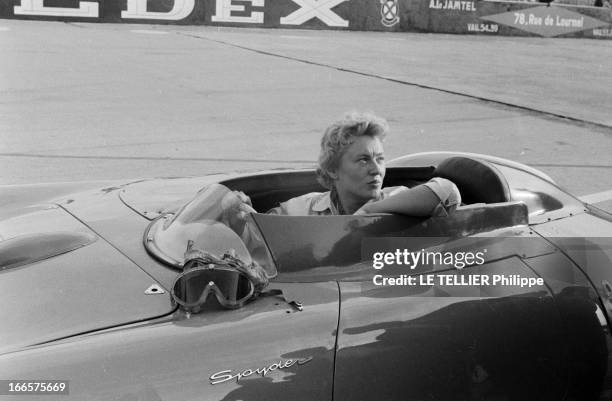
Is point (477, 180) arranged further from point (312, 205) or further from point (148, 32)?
point (148, 32)

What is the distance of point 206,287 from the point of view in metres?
2.61

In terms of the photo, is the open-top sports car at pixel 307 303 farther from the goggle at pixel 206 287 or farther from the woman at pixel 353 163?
the woman at pixel 353 163

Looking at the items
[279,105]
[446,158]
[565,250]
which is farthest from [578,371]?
[279,105]

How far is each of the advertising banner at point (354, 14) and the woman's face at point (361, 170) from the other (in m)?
16.7

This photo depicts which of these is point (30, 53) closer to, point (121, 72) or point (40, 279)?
point (121, 72)

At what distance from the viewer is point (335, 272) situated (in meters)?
2.89

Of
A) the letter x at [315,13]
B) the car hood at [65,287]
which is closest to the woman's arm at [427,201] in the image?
the car hood at [65,287]

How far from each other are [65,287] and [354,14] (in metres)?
20.2

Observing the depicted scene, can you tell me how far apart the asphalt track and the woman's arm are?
4.17m

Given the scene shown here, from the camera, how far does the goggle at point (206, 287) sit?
2.60 m

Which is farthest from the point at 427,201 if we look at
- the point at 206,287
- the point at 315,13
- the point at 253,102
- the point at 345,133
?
the point at 315,13

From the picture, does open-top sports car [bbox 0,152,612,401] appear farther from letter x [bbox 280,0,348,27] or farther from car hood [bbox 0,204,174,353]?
letter x [bbox 280,0,348,27]

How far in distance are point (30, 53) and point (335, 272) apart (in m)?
11.6

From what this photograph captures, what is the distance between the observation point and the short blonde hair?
137 inches
